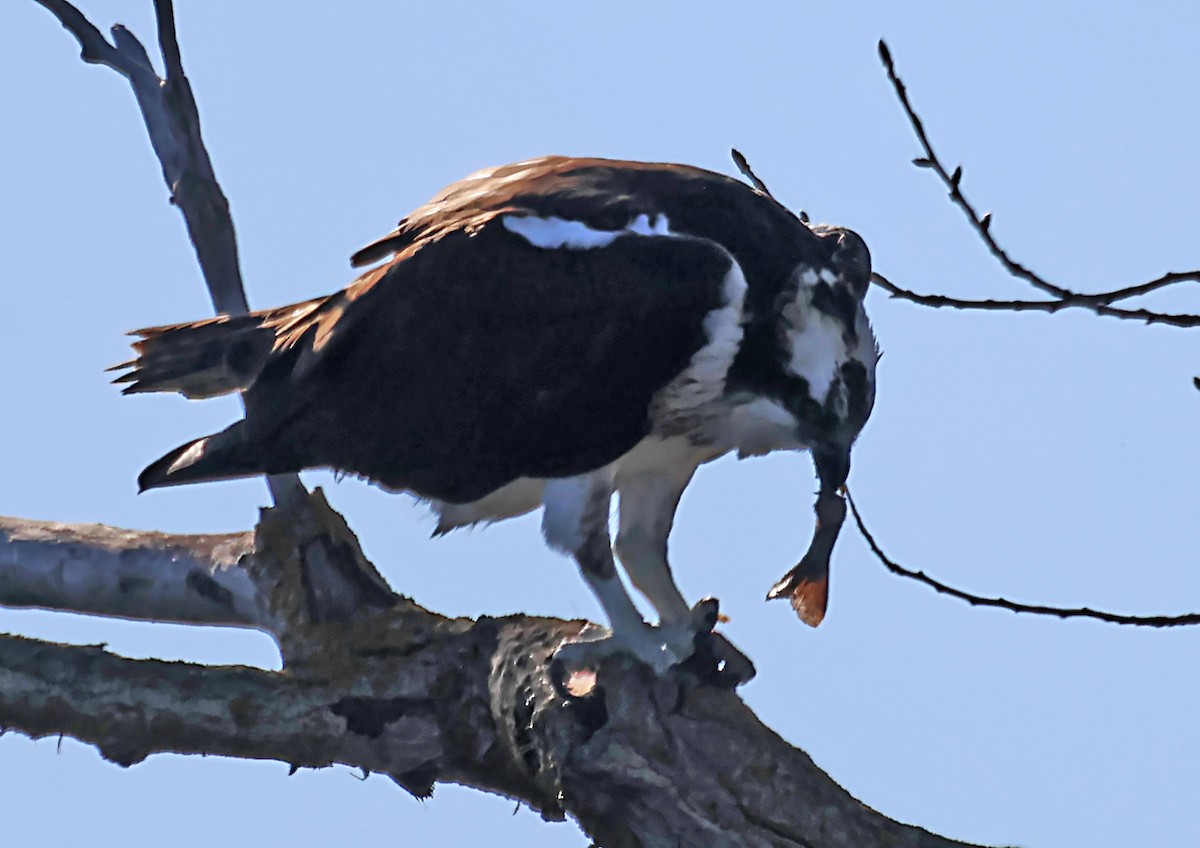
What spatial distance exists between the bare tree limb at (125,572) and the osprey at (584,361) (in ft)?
1.36

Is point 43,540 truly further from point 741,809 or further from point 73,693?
point 741,809

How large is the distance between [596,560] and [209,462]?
4.20 feet

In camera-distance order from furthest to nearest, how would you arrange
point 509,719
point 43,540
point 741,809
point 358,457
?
point 43,540, point 358,457, point 509,719, point 741,809

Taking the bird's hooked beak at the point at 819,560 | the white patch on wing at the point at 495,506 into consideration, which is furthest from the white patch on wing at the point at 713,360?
the white patch on wing at the point at 495,506

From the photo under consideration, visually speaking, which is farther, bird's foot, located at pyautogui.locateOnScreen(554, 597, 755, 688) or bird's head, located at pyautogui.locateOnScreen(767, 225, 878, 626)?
bird's head, located at pyautogui.locateOnScreen(767, 225, 878, 626)

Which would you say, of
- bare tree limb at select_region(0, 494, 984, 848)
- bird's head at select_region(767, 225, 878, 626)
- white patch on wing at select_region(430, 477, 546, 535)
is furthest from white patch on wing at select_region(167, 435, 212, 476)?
bird's head at select_region(767, 225, 878, 626)

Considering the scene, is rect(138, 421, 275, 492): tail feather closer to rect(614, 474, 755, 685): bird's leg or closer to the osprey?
the osprey

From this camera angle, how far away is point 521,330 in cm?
514

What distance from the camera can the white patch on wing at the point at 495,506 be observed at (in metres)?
5.50

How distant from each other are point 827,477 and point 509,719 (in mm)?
1213

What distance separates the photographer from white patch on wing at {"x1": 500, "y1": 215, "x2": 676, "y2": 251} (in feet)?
16.7

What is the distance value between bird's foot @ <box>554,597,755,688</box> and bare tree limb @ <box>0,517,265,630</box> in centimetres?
130

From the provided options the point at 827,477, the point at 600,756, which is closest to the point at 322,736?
the point at 600,756

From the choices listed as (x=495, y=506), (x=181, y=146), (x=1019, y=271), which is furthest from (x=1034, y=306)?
(x=181, y=146)
